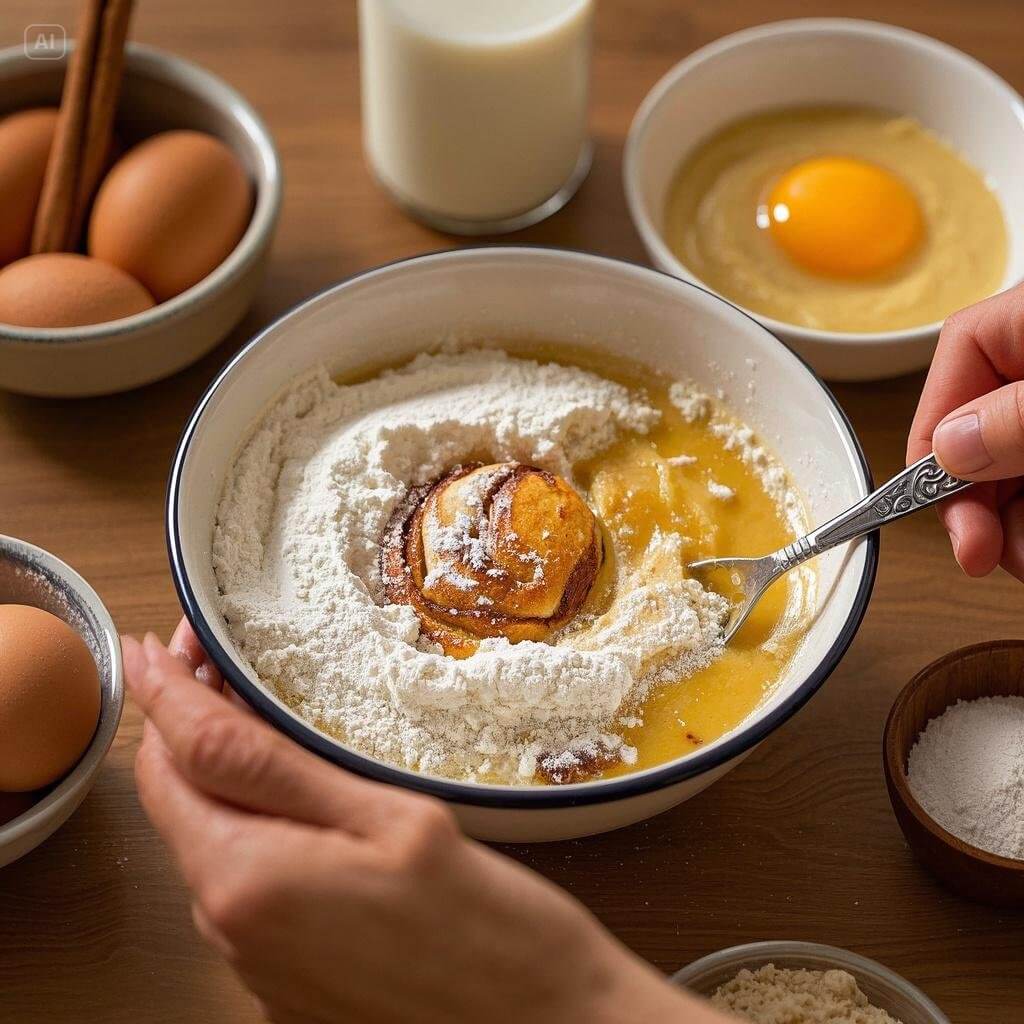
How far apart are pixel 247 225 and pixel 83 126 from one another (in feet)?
0.80

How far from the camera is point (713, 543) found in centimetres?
140

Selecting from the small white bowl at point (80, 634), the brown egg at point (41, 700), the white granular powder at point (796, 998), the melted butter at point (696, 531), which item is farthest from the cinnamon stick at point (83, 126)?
the white granular powder at point (796, 998)

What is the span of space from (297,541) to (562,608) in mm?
286

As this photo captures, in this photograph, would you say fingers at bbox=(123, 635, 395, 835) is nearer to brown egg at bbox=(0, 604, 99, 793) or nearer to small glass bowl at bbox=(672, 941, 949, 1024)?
brown egg at bbox=(0, 604, 99, 793)

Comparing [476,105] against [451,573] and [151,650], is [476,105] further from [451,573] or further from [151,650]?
[151,650]

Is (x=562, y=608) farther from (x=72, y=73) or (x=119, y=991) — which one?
(x=72, y=73)

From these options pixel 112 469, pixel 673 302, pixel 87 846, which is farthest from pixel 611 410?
pixel 87 846

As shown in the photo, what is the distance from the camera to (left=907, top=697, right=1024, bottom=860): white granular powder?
121 cm

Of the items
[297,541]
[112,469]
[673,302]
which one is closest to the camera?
[297,541]

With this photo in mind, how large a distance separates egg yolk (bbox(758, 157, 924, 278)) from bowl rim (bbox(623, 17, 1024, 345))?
0.13m

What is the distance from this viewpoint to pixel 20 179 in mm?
1628

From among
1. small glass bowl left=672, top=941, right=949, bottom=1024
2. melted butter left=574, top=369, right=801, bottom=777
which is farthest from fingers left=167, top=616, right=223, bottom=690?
small glass bowl left=672, top=941, right=949, bottom=1024

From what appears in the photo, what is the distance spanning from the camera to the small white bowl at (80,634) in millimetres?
1154

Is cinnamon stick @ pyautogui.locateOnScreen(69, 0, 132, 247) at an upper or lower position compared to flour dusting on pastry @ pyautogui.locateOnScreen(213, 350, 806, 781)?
upper
